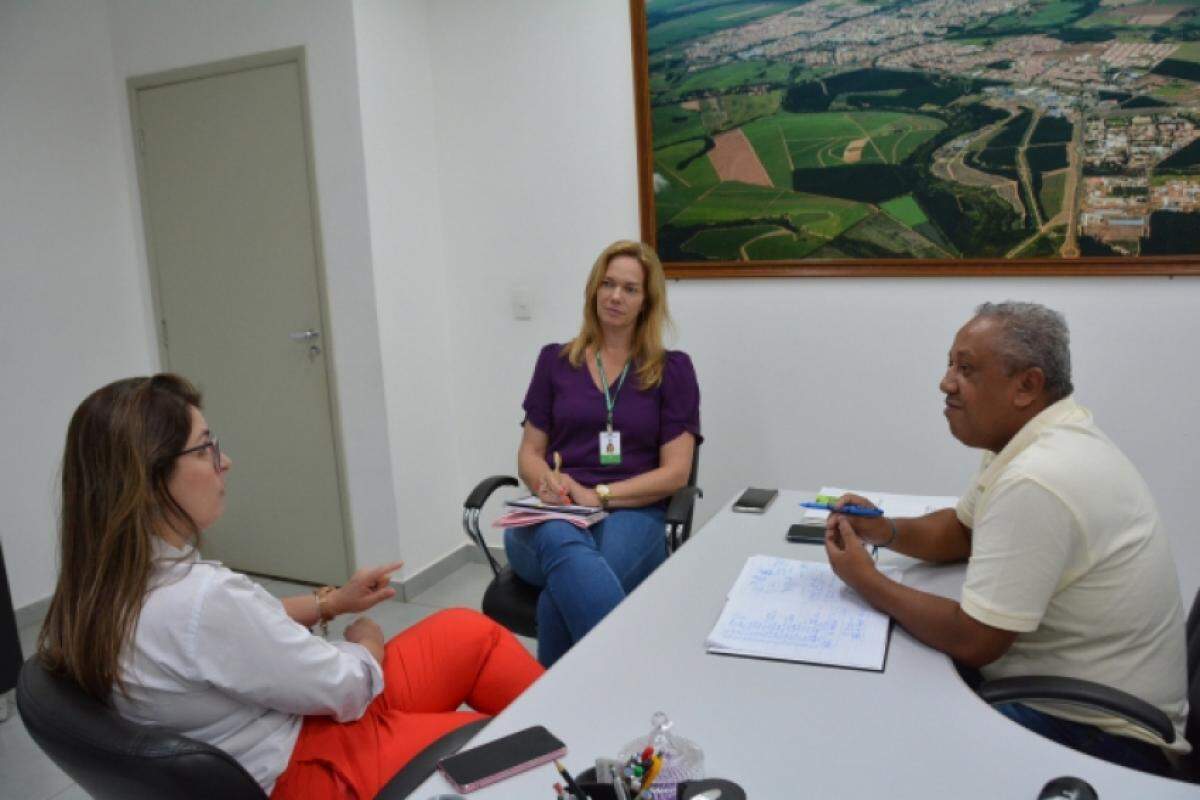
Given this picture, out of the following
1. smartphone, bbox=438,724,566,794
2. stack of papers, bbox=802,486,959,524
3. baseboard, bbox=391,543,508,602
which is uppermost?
stack of papers, bbox=802,486,959,524

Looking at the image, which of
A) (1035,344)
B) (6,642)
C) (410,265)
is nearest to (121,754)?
(1035,344)

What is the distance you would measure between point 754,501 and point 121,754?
1531 mm

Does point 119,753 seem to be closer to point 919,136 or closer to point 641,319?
point 641,319

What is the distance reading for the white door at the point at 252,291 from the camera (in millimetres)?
3658

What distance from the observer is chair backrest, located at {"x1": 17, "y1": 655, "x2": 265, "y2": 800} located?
1165mm

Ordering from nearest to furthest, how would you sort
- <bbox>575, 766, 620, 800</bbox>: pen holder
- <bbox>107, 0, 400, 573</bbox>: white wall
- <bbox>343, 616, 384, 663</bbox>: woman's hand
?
<bbox>575, 766, 620, 800</bbox>: pen holder
<bbox>343, 616, 384, 663</bbox>: woman's hand
<bbox>107, 0, 400, 573</bbox>: white wall

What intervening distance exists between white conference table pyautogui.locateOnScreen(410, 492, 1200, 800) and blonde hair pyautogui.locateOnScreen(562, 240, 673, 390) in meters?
1.32

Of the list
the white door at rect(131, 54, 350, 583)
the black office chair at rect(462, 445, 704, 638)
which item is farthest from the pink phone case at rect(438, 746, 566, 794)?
the white door at rect(131, 54, 350, 583)

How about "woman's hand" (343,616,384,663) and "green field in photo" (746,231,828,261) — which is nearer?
"woman's hand" (343,616,384,663)

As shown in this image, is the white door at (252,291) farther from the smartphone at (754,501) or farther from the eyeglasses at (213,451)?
the eyeglasses at (213,451)

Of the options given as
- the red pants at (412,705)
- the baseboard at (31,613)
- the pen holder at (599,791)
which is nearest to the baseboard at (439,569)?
the baseboard at (31,613)

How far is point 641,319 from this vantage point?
2.92 metres

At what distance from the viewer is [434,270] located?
3.83m

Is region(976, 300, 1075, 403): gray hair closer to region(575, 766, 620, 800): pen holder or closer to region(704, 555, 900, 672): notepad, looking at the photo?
region(704, 555, 900, 672): notepad
